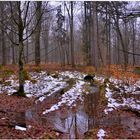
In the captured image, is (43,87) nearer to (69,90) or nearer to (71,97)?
(69,90)

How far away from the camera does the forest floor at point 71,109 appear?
7.91 metres

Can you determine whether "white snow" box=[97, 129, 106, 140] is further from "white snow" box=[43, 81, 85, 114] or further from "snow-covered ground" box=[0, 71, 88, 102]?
"snow-covered ground" box=[0, 71, 88, 102]

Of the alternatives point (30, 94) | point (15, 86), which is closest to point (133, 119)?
point (30, 94)

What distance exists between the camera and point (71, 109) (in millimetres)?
11266

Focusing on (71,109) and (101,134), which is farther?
(71,109)

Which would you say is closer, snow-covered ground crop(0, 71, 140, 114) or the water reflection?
the water reflection

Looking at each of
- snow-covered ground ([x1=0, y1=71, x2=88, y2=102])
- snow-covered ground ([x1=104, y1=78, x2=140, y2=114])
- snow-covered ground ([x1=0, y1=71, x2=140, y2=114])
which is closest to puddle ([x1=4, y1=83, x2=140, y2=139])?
snow-covered ground ([x1=0, y1=71, x2=140, y2=114])

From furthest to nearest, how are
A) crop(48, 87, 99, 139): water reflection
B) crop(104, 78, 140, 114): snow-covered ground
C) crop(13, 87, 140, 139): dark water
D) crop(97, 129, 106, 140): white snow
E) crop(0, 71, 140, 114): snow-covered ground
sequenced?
crop(0, 71, 140, 114): snow-covered ground < crop(104, 78, 140, 114): snow-covered ground < crop(13, 87, 140, 139): dark water < crop(48, 87, 99, 139): water reflection < crop(97, 129, 106, 140): white snow

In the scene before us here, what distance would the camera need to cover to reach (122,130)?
334 inches

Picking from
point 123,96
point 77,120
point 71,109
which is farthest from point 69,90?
point 77,120

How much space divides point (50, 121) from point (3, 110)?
1.75 m

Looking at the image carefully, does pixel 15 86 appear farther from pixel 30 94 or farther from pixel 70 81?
pixel 70 81

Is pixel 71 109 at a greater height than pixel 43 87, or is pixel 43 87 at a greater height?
pixel 43 87

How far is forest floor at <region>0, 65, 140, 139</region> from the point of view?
791cm
